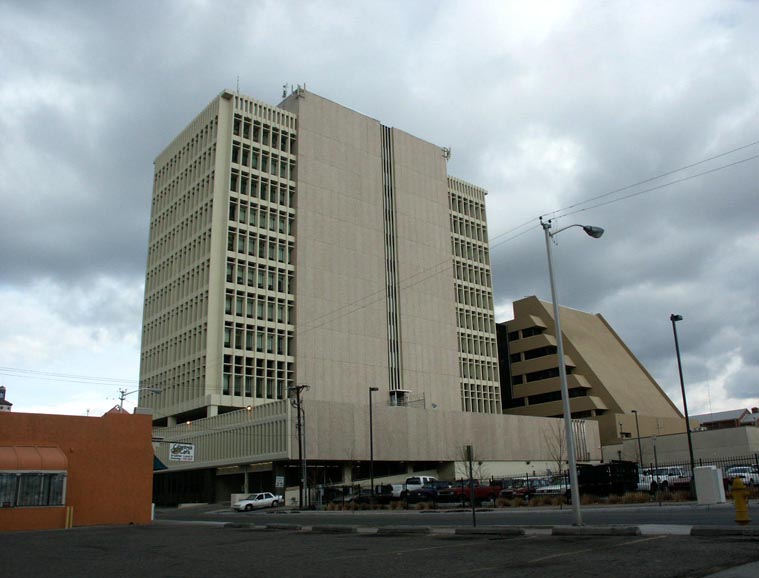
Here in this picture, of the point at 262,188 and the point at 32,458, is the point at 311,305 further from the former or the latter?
the point at 32,458

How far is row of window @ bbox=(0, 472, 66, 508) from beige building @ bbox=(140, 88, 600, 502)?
101ft

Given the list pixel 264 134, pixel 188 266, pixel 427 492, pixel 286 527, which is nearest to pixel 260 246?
pixel 188 266

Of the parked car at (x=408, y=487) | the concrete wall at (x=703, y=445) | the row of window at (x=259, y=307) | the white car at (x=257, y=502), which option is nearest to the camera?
the parked car at (x=408, y=487)

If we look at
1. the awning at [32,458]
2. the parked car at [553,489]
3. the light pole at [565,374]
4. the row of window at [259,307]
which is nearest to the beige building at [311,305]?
the row of window at [259,307]

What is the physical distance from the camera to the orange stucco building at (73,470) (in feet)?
114

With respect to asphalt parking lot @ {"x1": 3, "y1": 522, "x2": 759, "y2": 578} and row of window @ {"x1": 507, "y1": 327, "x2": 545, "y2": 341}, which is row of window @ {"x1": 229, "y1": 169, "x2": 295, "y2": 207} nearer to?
row of window @ {"x1": 507, "y1": 327, "x2": 545, "y2": 341}

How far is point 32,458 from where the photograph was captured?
3575 cm

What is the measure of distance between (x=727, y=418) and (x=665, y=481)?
100409 millimetres

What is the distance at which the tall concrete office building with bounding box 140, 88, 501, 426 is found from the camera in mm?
80312

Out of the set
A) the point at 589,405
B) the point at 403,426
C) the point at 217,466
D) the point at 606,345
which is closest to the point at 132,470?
the point at 217,466

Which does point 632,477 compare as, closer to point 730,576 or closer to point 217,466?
point 730,576

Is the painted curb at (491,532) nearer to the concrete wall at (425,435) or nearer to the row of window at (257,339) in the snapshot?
the concrete wall at (425,435)

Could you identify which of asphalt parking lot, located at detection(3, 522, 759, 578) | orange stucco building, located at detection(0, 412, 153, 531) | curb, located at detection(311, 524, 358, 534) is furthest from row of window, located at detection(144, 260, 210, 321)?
asphalt parking lot, located at detection(3, 522, 759, 578)

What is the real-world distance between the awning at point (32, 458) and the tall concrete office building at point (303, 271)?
38.8m
